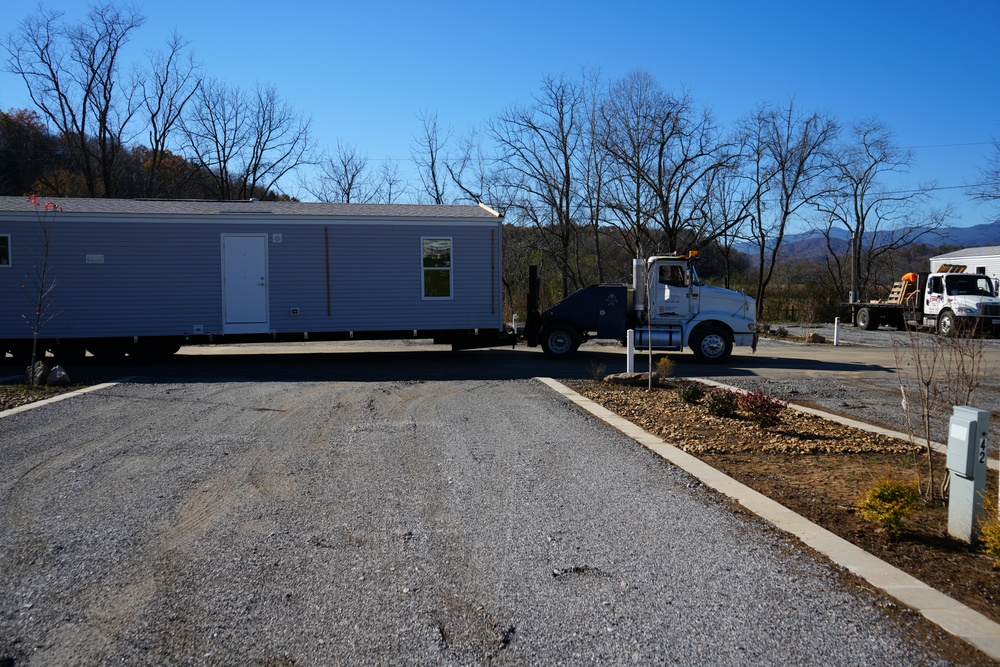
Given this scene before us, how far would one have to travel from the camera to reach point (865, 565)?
14.4 ft

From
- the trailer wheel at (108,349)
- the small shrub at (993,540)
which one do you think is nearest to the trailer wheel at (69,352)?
the trailer wheel at (108,349)

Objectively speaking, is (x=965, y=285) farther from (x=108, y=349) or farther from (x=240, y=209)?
(x=108, y=349)

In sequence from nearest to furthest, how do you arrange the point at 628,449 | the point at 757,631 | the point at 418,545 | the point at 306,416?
the point at 757,631
the point at 418,545
the point at 628,449
the point at 306,416

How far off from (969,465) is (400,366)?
12349mm

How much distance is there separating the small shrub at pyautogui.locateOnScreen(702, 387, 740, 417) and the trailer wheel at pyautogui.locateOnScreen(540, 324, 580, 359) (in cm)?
741

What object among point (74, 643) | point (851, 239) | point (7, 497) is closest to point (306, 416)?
point (7, 497)

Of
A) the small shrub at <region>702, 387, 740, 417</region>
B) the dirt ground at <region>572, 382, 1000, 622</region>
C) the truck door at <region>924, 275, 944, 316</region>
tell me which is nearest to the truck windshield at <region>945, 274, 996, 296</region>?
the truck door at <region>924, 275, 944, 316</region>

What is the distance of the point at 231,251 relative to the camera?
15852mm

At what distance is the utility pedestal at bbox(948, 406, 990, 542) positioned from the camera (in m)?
4.66

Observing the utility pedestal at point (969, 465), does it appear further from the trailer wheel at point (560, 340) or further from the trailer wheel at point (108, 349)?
the trailer wheel at point (108, 349)

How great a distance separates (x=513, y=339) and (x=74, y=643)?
1402cm

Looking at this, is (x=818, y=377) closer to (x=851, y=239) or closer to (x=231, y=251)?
(x=231, y=251)

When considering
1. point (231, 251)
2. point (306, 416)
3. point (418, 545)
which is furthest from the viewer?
point (231, 251)

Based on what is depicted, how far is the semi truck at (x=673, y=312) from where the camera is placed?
54.5 feet
